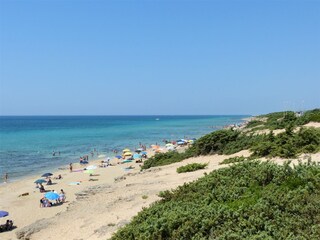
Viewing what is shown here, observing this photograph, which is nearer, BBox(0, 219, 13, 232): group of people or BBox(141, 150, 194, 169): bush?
BBox(0, 219, 13, 232): group of people

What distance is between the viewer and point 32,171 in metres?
34.4

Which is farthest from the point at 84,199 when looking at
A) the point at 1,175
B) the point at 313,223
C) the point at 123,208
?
the point at 1,175

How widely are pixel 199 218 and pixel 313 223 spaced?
7.08 ft

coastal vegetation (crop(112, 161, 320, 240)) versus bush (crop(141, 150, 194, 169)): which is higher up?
coastal vegetation (crop(112, 161, 320, 240))

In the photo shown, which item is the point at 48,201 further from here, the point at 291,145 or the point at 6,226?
the point at 291,145

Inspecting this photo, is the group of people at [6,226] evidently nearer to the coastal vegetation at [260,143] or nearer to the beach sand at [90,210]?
the beach sand at [90,210]

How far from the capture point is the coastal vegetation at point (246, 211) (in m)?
6.43

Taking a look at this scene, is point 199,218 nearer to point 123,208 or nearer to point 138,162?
point 123,208

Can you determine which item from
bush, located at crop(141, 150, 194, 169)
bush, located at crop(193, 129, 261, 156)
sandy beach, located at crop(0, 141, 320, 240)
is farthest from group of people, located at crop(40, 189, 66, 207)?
bush, located at crop(193, 129, 261, 156)

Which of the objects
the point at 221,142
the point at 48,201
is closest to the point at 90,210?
the point at 48,201

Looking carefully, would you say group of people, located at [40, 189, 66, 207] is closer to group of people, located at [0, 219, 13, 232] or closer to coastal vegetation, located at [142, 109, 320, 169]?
group of people, located at [0, 219, 13, 232]

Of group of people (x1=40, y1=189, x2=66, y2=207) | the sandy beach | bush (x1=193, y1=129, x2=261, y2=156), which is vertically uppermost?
bush (x1=193, y1=129, x2=261, y2=156)

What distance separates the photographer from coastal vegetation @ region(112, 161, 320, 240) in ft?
21.1

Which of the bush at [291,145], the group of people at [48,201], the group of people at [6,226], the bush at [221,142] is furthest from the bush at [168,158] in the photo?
the group of people at [6,226]
